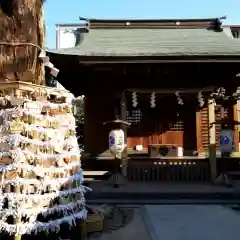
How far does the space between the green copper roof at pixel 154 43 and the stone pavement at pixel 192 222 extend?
167 inches

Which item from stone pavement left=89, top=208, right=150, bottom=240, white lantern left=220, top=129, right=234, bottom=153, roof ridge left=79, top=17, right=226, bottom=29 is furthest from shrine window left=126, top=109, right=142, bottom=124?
stone pavement left=89, top=208, right=150, bottom=240

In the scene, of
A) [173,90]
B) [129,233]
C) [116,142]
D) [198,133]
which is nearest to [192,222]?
[129,233]

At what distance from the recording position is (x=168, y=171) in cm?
1046

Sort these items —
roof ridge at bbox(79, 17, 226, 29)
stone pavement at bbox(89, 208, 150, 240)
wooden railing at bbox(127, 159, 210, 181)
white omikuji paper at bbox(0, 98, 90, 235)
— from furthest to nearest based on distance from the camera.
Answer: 1. roof ridge at bbox(79, 17, 226, 29)
2. wooden railing at bbox(127, 159, 210, 181)
3. stone pavement at bbox(89, 208, 150, 240)
4. white omikuji paper at bbox(0, 98, 90, 235)

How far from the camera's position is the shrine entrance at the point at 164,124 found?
12.1 metres

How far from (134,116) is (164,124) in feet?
3.68

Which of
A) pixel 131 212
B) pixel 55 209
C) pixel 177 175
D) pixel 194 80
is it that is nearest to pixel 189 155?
pixel 177 175

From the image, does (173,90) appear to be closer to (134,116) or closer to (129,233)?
(134,116)

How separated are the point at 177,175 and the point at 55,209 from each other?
652 centimetres

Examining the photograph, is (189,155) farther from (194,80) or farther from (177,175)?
(194,80)

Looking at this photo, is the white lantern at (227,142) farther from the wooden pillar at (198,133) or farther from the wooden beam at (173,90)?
the wooden pillar at (198,133)

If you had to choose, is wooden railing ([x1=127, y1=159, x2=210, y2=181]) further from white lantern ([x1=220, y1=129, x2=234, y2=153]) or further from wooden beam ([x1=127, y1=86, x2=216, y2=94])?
wooden beam ([x1=127, y1=86, x2=216, y2=94])

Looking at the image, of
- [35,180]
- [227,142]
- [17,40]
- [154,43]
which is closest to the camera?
[35,180]

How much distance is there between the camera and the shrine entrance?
39.8ft
